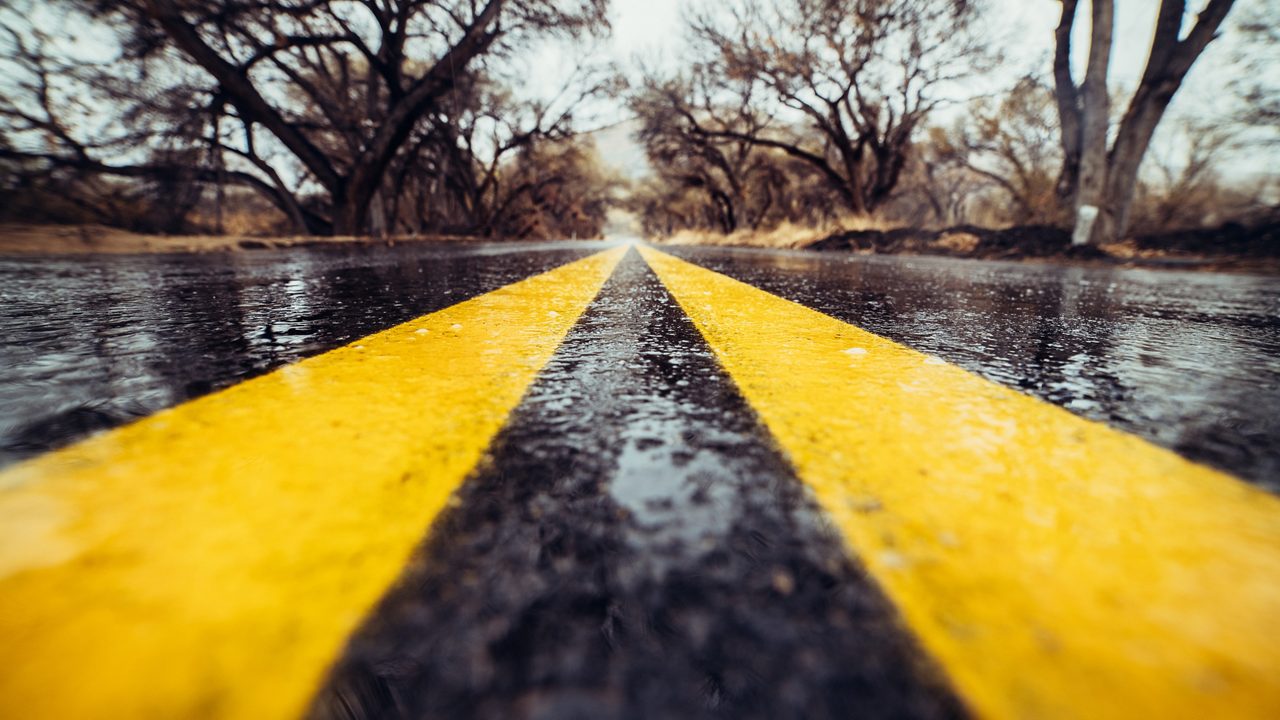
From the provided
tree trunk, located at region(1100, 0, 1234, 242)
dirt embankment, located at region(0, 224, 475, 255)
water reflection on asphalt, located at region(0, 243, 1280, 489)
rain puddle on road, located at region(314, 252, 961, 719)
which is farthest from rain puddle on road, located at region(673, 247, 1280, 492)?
dirt embankment, located at region(0, 224, 475, 255)

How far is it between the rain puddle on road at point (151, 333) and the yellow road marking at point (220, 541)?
18 centimetres

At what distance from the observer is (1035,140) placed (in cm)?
2400

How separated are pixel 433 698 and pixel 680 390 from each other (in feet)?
2.65

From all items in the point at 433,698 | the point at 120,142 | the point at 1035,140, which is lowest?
the point at 433,698

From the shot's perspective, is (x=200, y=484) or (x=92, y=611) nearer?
(x=92, y=611)

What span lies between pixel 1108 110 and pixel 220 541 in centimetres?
1332

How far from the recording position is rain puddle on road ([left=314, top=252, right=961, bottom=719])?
0.40 metres

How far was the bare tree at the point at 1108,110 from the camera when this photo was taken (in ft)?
28.9

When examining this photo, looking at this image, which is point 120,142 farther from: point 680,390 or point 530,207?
point 530,207

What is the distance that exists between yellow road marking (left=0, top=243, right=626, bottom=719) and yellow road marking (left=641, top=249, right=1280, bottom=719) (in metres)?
0.52

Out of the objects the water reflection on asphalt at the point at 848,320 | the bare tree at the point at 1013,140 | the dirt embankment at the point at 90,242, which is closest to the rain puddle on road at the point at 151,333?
the water reflection on asphalt at the point at 848,320

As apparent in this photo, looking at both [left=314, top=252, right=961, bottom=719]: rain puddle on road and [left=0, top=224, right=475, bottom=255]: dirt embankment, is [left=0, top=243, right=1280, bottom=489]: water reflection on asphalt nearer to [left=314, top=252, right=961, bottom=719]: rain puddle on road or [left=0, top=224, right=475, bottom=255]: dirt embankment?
[left=314, top=252, right=961, bottom=719]: rain puddle on road

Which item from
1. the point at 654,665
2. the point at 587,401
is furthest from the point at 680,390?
the point at 654,665

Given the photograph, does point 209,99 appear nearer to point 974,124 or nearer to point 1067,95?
point 1067,95
